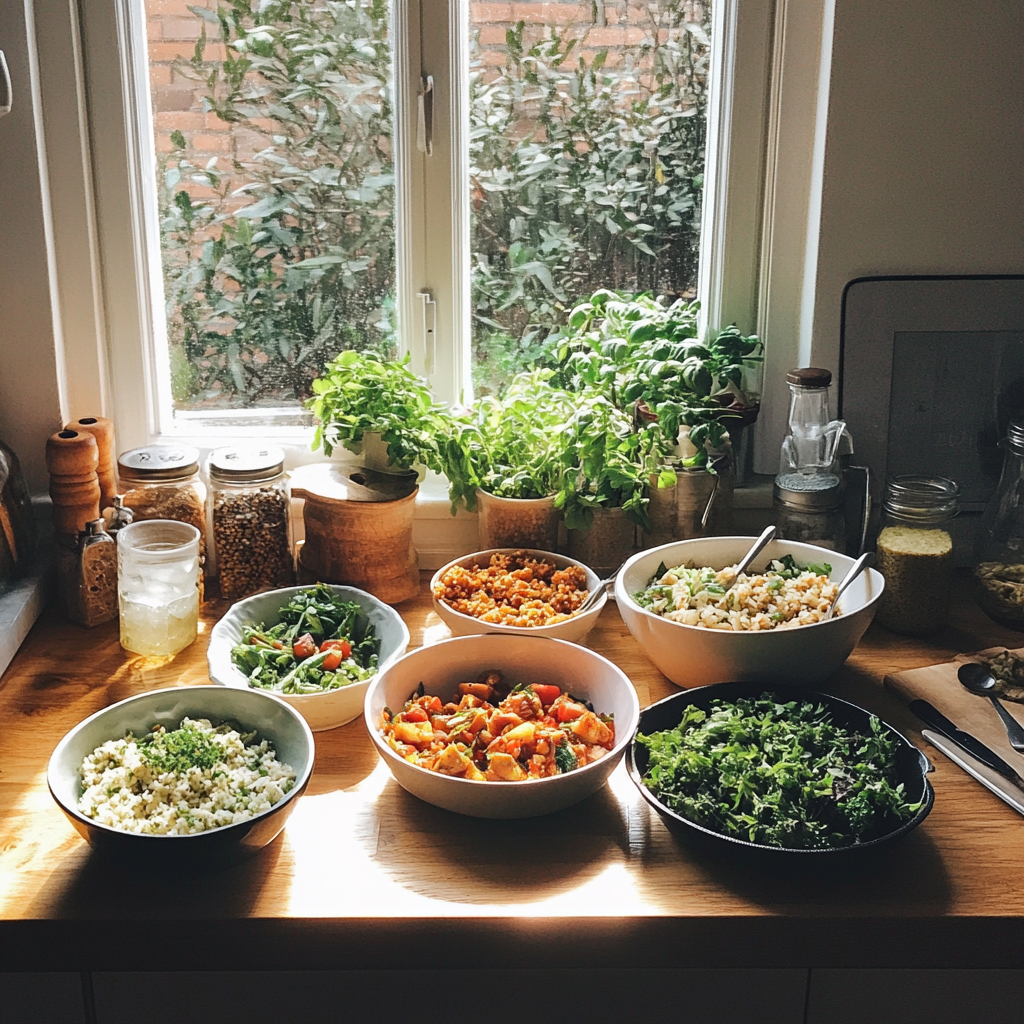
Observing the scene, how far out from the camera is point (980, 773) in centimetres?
133

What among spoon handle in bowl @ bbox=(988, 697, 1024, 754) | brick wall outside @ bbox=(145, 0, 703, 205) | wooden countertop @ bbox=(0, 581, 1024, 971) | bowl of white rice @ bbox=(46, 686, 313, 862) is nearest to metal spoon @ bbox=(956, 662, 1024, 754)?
spoon handle in bowl @ bbox=(988, 697, 1024, 754)

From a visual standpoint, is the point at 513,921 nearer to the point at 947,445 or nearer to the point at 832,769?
the point at 832,769

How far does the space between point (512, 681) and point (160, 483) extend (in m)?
0.66

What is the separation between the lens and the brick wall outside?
1760 millimetres

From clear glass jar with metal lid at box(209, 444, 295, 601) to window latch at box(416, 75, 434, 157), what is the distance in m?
0.56

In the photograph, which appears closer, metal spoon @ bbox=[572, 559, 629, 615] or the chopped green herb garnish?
the chopped green herb garnish

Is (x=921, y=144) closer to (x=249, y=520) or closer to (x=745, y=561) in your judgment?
(x=745, y=561)

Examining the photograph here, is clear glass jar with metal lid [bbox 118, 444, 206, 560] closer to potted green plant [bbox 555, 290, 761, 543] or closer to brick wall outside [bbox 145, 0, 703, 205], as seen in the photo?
brick wall outside [bbox 145, 0, 703, 205]

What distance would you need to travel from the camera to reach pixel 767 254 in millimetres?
1870

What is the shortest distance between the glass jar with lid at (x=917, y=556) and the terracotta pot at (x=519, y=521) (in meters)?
0.52

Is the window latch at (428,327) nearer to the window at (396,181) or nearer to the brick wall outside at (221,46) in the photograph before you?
the window at (396,181)

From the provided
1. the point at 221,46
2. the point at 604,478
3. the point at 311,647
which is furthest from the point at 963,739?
the point at 221,46

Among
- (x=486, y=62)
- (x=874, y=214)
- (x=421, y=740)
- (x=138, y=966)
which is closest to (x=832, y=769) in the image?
(x=421, y=740)

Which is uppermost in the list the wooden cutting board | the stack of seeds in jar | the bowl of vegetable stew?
the stack of seeds in jar
